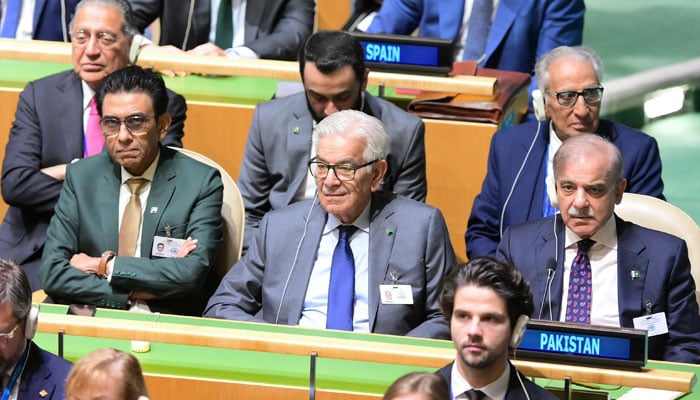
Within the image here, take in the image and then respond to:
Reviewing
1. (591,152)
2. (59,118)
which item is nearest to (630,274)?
(591,152)

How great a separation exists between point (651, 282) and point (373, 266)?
2.35ft

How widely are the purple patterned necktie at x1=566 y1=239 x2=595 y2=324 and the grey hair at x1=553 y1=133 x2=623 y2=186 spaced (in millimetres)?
186

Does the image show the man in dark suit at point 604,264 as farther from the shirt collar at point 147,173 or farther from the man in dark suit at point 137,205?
the shirt collar at point 147,173

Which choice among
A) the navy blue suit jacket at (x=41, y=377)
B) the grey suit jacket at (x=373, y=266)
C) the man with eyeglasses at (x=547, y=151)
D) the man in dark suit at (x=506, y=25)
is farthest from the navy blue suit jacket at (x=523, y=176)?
the navy blue suit jacket at (x=41, y=377)

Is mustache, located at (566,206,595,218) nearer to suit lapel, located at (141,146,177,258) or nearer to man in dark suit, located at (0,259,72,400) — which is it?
suit lapel, located at (141,146,177,258)

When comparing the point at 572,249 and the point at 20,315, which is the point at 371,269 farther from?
the point at 20,315

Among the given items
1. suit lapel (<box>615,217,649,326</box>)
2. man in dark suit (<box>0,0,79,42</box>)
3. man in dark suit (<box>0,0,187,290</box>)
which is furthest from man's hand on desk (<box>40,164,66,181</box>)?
suit lapel (<box>615,217,649,326</box>)

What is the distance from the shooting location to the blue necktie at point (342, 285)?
3834 mm

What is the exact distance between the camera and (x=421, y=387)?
2734mm

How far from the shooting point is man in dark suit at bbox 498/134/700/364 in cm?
376

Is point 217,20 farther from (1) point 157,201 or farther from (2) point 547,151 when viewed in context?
(2) point 547,151

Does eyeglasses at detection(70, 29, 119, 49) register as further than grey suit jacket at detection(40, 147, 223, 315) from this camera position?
Yes

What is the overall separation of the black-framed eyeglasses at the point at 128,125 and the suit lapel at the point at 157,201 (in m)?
0.12

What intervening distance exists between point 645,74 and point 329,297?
162 inches
